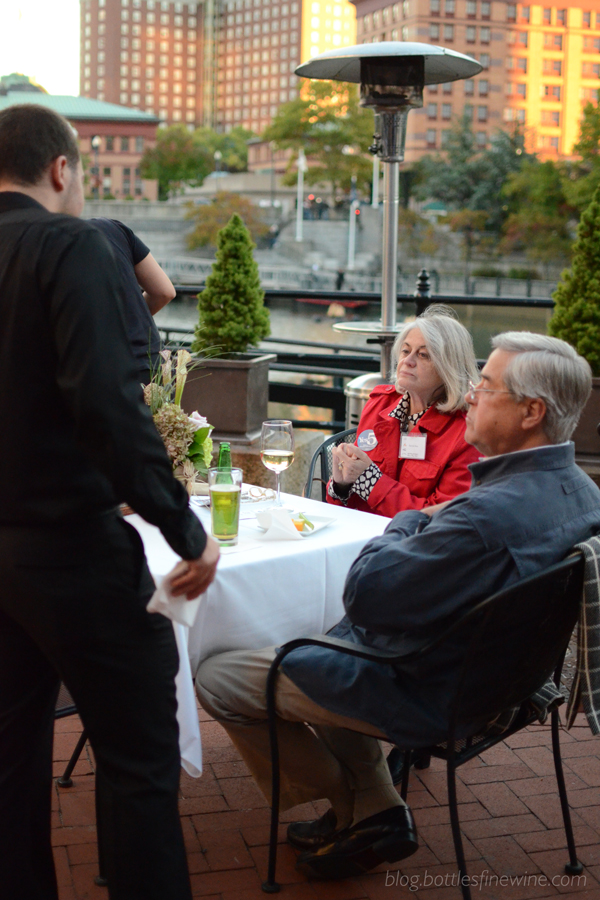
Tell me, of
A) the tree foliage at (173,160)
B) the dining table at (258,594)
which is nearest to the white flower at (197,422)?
the dining table at (258,594)

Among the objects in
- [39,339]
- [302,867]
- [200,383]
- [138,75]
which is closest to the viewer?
[39,339]

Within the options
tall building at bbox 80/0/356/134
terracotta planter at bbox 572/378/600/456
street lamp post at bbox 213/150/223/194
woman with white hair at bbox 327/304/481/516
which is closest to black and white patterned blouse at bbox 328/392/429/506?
woman with white hair at bbox 327/304/481/516

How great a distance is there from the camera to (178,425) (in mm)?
2432

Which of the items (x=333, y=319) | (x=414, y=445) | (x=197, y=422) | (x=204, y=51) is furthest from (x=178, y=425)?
(x=204, y=51)

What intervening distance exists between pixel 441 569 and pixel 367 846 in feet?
2.29

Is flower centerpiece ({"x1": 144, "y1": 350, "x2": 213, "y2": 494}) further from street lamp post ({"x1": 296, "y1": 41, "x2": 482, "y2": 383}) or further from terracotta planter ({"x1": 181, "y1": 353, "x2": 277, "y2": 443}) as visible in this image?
terracotta planter ({"x1": 181, "y1": 353, "x2": 277, "y2": 443})

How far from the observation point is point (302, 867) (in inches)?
85.7

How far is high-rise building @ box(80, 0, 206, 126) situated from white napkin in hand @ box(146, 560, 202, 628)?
118 metres

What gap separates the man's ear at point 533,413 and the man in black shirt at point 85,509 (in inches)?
28.5

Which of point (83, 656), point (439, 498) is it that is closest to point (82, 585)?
point (83, 656)

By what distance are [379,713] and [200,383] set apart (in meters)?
3.60

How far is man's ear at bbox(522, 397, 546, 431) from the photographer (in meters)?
1.90

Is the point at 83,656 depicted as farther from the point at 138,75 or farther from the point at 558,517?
the point at 138,75

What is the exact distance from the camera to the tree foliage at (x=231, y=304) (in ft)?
17.8
